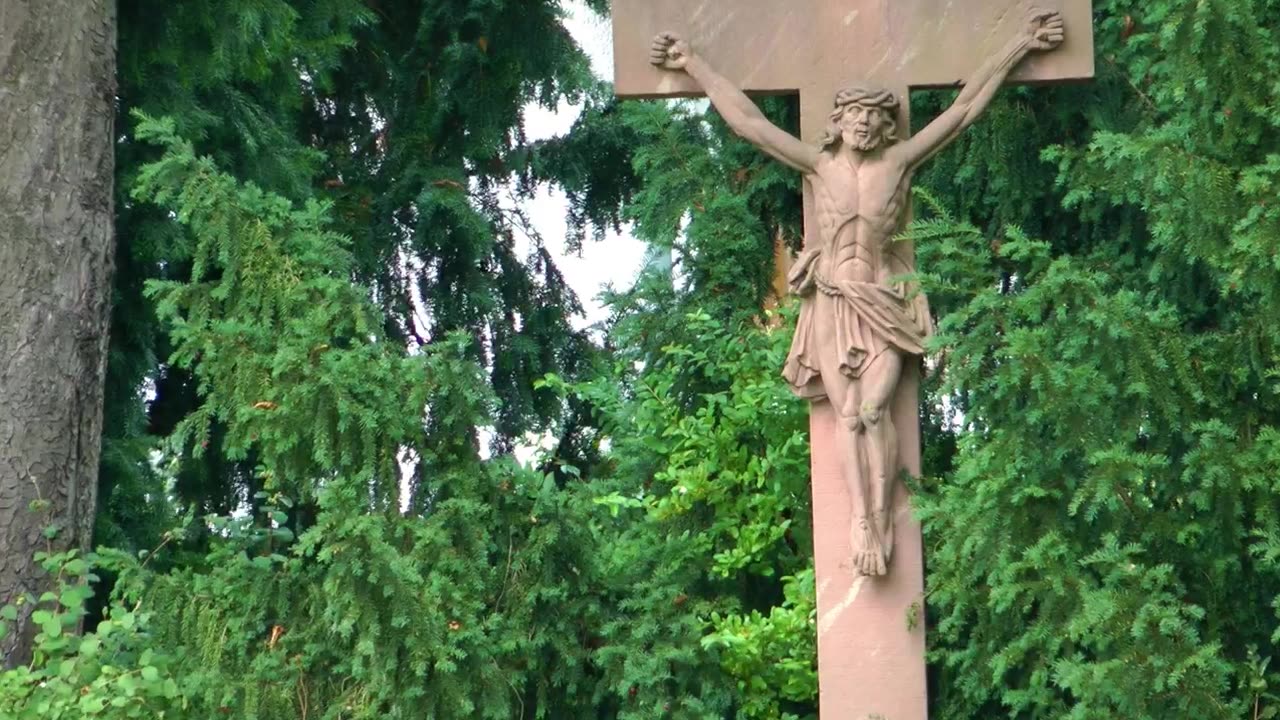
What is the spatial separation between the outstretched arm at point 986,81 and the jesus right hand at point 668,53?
27.3 inches

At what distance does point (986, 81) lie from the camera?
6.90 meters

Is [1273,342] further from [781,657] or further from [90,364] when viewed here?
[90,364]

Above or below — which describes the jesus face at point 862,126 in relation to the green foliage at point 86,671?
above

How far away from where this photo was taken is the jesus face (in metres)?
6.80

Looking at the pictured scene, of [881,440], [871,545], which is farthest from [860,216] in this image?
[871,545]

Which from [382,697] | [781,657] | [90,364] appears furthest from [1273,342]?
[90,364]

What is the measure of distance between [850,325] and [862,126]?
Result: 56cm

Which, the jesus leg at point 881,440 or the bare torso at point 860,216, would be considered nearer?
the jesus leg at point 881,440

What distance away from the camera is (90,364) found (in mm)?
7906

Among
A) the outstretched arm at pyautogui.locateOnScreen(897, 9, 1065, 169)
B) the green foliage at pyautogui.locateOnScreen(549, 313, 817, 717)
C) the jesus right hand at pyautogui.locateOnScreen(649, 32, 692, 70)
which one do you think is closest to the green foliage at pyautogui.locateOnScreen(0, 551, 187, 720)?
the green foliage at pyautogui.locateOnScreen(549, 313, 817, 717)

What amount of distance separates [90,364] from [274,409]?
1246 mm

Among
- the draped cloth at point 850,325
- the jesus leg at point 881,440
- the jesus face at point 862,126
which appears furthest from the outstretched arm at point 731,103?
the jesus leg at point 881,440

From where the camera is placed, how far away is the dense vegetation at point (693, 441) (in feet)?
21.3

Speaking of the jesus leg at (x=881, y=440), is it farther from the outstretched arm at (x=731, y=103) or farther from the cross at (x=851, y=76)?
the outstretched arm at (x=731, y=103)
